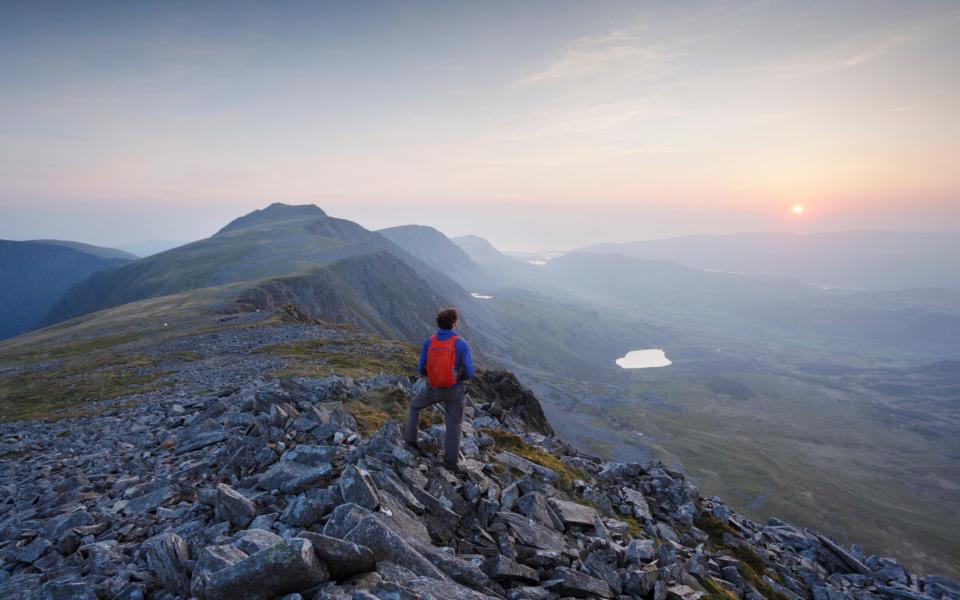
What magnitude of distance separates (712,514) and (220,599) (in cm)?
2103

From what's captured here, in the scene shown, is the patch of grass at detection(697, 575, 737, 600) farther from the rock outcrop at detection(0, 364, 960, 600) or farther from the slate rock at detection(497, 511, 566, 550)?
the slate rock at detection(497, 511, 566, 550)

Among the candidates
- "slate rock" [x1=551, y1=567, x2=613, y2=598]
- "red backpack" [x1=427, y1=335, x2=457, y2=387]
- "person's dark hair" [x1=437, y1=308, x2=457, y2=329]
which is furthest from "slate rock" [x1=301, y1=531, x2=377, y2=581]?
"person's dark hair" [x1=437, y1=308, x2=457, y2=329]

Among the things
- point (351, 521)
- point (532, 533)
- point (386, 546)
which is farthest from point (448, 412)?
point (386, 546)

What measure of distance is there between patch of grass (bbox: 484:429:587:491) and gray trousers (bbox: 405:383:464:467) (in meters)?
6.49

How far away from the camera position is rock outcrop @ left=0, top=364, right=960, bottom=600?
8.21 meters

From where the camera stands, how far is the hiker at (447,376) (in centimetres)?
1346

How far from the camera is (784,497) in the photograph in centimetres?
14350

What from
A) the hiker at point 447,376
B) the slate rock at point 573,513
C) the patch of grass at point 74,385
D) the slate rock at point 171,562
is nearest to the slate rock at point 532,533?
the slate rock at point 573,513

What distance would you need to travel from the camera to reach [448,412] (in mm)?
13828

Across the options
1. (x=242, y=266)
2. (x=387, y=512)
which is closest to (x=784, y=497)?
(x=387, y=512)

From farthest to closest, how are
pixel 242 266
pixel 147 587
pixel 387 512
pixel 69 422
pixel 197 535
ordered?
pixel 242 266 < pixel 69 422 < pixel 387 512 < pixel 197 535 < pixel 147 587

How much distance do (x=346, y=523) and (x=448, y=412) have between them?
5.17 m

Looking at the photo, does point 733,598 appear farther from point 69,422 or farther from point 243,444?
point 69,422

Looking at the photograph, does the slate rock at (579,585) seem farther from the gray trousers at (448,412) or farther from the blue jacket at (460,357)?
the blue jacket at (460,357)
